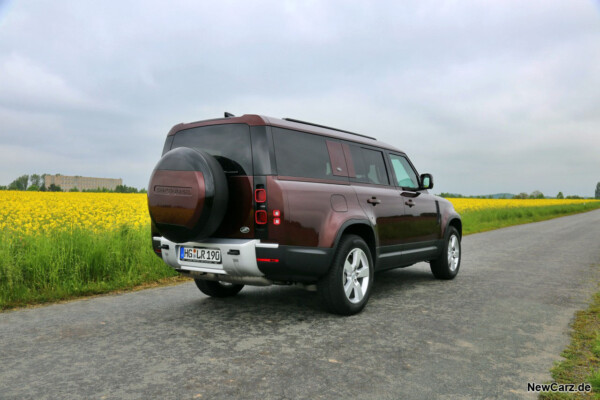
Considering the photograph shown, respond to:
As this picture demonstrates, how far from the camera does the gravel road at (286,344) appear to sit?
2.93m

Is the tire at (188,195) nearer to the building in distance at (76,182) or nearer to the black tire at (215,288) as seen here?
the black tire at (215,288)

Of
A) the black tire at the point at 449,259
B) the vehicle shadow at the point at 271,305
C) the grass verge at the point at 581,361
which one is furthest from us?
the black tire at the point at 449,259

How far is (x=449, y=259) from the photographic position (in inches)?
282

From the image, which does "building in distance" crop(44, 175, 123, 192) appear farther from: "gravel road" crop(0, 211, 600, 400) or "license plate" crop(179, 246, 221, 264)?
"license plate" crop(179, 246, 221, 264)

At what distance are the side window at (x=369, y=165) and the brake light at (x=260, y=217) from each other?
158 centimetres

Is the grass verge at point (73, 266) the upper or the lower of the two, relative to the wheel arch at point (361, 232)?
lower

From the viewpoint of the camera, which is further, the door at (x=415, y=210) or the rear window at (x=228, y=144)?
the door at (x=415, y=210)

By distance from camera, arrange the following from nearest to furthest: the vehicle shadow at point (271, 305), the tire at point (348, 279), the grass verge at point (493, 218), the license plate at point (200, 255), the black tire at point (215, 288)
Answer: the license plate at point (200, 255), the tire at point (348, 279), the vehicle shadow at point (271, 305), the black tire at point (215, 288), the grass verge at point (493, 218)

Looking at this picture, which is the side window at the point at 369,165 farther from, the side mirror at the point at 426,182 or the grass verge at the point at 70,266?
the grass verge at the point at 70,266

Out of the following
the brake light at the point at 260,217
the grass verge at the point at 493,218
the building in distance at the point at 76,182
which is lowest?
the grass verge at the point at 493,218

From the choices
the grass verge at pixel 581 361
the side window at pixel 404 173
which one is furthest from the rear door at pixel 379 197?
the grass verge at pixel 581 361

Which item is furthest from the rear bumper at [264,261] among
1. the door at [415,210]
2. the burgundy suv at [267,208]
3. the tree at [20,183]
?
the tree at [20,183]

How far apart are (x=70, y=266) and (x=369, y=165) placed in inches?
172

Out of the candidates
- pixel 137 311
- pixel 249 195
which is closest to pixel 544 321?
pixel 249 195
